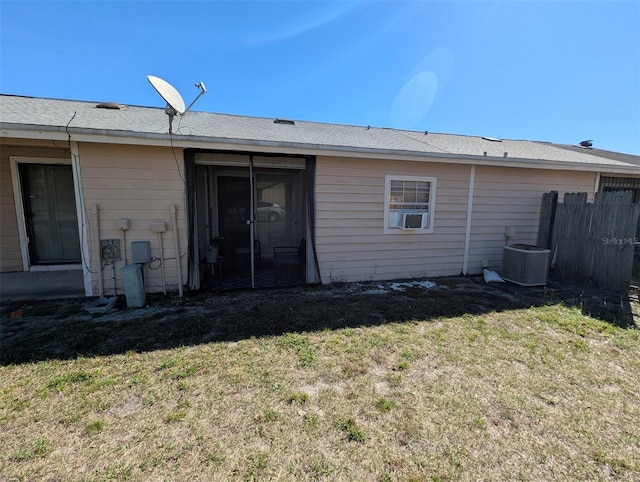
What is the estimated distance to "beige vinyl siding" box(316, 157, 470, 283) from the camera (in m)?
5.22

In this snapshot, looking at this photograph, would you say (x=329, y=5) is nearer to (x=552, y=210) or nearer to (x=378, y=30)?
(x=378, y=30)

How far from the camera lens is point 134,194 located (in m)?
4.39

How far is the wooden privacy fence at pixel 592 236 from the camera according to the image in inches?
196

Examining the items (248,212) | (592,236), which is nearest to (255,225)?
(248,212)

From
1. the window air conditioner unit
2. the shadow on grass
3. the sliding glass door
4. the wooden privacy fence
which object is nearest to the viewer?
the shadow on grass

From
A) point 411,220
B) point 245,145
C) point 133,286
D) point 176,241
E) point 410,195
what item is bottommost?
point 133,286

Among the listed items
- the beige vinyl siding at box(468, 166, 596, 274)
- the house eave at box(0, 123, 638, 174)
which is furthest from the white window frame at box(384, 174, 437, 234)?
the beige vinyl siding at box(468, 166, 596, 274)

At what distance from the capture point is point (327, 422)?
2.01 meters

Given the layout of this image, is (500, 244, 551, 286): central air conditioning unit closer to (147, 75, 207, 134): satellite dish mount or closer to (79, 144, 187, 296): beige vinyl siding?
(79, 144, 187, 296): beige vinyl siding

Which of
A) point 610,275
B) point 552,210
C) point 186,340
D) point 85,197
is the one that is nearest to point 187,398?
point 186,340

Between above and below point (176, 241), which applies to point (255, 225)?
above

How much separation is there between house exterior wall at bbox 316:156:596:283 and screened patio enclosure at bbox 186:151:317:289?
1.67 ft

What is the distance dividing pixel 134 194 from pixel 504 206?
22.9 ft

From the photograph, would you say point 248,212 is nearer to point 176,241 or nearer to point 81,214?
point 176,241
